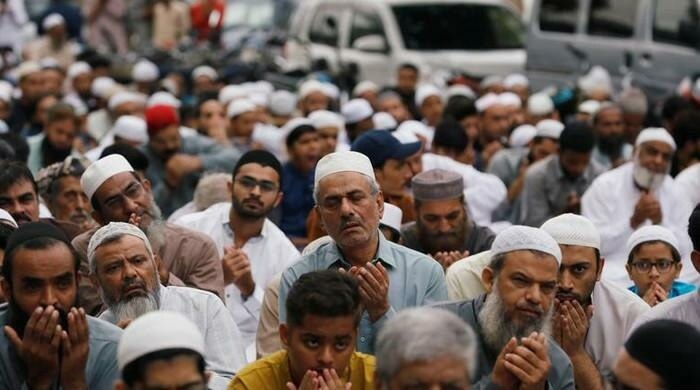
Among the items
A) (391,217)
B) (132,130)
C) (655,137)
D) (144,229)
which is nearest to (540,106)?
(132,130)

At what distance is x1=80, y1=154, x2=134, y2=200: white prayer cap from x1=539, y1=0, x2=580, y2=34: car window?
414 inches

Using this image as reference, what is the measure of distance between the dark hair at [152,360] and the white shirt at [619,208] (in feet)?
19.3

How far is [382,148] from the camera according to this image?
9.38 meters

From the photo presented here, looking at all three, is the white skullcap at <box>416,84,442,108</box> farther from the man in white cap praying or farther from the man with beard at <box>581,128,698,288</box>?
the man in white cap praying

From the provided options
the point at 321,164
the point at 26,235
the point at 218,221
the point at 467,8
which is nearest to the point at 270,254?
the point at 218,221

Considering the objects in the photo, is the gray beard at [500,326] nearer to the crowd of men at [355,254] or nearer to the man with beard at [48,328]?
the crowd of men at [355,254]

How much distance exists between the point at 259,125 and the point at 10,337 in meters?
8.29

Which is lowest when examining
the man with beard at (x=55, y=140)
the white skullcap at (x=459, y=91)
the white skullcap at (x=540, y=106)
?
the white skullcap at (x=459, y=91)

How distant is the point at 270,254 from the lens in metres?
8.91

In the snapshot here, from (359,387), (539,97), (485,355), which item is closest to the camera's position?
(359,387)

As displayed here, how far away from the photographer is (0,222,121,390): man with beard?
5.77m

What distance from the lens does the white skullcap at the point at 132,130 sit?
12.9 metres

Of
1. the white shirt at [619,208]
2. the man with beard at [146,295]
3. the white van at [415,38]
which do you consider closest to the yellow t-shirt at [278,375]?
the man with beard at [146,295]

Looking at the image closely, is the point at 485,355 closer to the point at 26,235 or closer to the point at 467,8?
the point at 26,235
